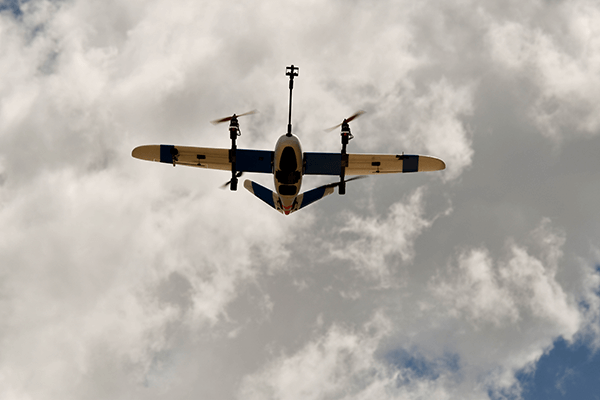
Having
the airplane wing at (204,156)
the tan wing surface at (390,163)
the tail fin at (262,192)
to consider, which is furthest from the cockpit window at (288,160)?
the tan wing surface at (390,163)

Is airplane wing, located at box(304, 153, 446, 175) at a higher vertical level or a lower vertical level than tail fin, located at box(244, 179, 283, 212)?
higher

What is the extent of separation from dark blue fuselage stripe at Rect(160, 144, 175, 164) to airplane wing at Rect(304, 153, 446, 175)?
1091cm

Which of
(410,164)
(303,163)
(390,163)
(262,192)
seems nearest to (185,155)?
(262,192)

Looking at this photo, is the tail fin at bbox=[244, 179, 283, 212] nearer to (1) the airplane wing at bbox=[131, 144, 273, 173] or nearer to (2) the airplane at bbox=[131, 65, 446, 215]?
(2) the airplane at bbox=[131, 65, 446, 215]

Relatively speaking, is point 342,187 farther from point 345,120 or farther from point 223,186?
point 223,186

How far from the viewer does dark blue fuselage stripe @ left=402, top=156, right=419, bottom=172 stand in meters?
34.6

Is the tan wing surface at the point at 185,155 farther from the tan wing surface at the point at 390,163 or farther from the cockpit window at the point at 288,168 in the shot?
the tan wing surface at the point at 390,163

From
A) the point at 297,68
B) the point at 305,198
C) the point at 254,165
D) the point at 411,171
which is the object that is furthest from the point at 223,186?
the point at 411,171

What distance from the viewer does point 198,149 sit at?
33.6 meters

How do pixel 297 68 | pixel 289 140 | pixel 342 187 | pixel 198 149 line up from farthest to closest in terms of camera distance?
pixel 198 149, pixel 342 187, pixel 297 68, pixel 289 140

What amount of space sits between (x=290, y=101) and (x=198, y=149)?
A: 9.45m

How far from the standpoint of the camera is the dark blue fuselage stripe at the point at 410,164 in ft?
113

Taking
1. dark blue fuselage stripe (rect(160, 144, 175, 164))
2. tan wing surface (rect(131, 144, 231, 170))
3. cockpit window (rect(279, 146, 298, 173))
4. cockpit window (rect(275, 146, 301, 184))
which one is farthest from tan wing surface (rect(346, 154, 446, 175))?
dark blue fuselage stripe (rect(160, 144, 175, 164))

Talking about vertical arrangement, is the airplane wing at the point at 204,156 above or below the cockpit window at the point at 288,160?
above
